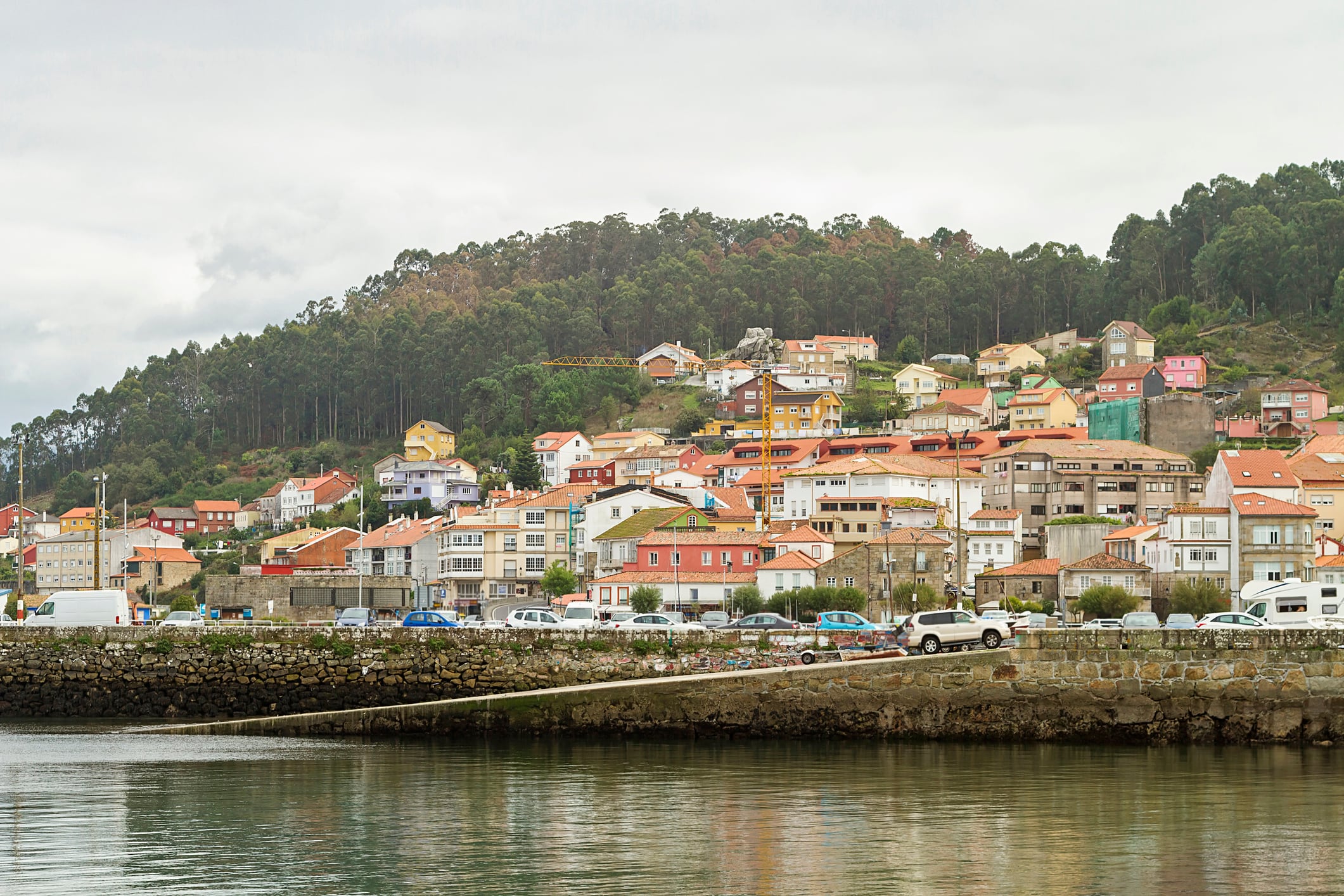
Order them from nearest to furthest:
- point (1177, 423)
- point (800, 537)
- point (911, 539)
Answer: point (911, 539)
point (800, 537)
point (1177, 423)

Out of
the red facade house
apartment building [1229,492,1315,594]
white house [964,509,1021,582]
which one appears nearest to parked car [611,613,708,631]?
apartment building [1229,492,1315,594]

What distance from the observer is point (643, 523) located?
310 feet

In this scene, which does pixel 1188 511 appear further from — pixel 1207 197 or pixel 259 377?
pixel 259 377

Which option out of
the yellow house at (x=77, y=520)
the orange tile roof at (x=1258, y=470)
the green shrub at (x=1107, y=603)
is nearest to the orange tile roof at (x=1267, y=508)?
the orange tile roof at (x=1258, y=470)

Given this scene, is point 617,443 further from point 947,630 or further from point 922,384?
point 947,630

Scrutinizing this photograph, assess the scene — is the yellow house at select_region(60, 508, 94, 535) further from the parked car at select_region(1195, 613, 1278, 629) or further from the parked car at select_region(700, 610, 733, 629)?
the parked car at select_region(1195, 613, 1278, 629)

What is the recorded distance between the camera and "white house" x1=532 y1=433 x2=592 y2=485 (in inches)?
5915

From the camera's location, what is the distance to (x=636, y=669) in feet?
131

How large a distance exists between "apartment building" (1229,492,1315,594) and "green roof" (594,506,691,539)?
102 feet

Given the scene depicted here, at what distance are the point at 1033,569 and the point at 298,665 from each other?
56.9 m

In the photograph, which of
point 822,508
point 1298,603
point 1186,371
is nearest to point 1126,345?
point 1186,371

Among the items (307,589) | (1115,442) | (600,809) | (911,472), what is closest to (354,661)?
(600,809)

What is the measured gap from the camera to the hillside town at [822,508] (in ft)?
272

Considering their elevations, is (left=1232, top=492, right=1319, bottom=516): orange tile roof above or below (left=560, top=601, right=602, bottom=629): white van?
above
